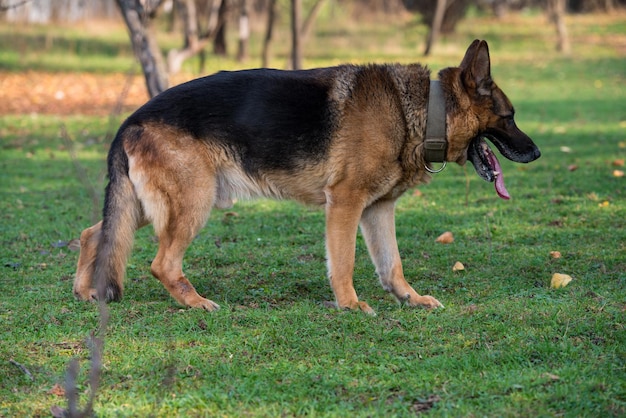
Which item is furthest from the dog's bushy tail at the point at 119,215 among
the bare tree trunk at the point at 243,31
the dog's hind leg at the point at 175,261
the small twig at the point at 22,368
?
the bare tree trunk at the point at 243,31

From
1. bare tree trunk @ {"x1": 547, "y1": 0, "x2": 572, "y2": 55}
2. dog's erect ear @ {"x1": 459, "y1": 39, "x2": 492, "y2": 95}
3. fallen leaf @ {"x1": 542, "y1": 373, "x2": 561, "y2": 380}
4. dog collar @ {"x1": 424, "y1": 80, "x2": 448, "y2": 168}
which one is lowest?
bare tree trunk @ {"x1": 547, "y1": 0, "x2": 572, "y2": 55}

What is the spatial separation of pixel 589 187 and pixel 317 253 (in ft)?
13.2

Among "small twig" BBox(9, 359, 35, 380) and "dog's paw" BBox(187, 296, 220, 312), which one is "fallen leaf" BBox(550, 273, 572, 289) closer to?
"dog's paw" BBox(187, 296, 220, 312)

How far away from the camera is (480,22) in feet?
133

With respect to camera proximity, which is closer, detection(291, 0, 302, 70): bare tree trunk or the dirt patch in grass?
the dirt patch in grass

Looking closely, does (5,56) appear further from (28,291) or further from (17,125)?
(28,291)

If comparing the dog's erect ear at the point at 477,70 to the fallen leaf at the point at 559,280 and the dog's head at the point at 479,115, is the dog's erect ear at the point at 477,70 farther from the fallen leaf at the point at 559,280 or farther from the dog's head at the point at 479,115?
the fallen leaf at the point at 559,280

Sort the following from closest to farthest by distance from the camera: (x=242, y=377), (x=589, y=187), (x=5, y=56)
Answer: (x=242, y=377) < (x=589, y=187) < (x=5, y=56)

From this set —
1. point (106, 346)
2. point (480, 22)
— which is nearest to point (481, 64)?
point (106, 346)

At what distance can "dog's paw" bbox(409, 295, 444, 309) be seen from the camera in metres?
5.46


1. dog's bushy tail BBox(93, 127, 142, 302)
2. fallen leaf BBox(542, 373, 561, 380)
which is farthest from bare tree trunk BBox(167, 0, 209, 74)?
fallen leaf BBox(542, 373, 561, 380)

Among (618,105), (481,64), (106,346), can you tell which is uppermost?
(481,64)

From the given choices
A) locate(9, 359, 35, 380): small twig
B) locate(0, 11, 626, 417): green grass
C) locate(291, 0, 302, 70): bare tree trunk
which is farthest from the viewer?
locate(291, 0, 302, 70): bare tree trunk

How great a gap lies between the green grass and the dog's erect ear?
1.46 metres
